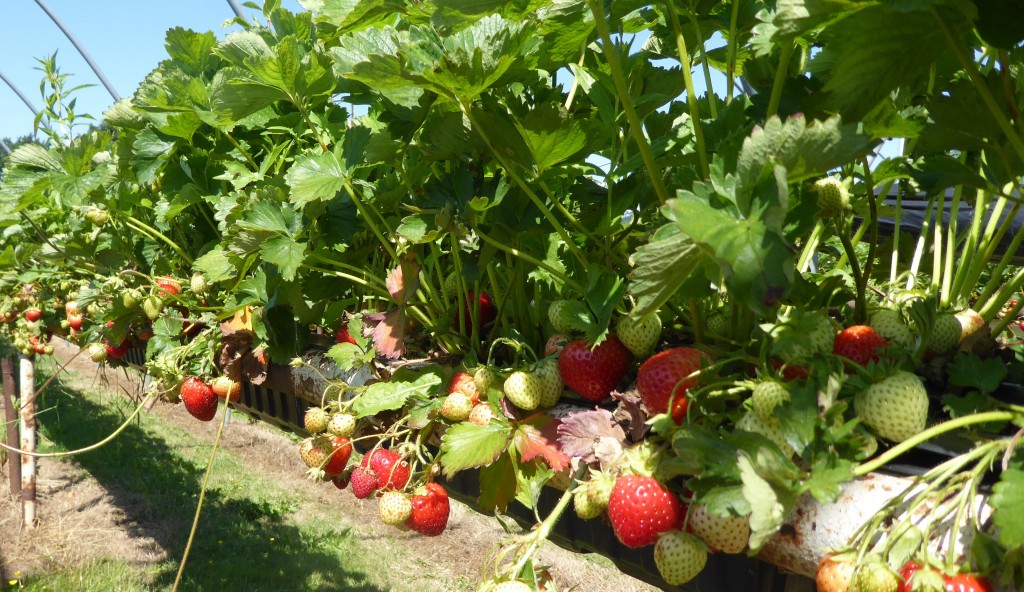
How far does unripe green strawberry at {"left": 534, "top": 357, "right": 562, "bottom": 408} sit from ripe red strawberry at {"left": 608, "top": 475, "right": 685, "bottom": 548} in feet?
0.71

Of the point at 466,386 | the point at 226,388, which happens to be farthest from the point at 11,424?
the point at 466,386

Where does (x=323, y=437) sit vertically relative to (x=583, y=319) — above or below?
below

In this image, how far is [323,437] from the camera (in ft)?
3.51

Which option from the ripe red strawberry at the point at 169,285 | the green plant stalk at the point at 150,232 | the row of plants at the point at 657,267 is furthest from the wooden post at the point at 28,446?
the row of plants at the point at 657,267

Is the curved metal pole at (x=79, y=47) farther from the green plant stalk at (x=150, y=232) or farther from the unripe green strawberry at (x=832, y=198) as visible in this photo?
the unripe green strawberry at (x=832, y=198)

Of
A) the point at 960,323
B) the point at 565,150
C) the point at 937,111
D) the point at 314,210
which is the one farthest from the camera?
the point at 314,210

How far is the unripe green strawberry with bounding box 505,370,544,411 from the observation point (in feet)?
2.57

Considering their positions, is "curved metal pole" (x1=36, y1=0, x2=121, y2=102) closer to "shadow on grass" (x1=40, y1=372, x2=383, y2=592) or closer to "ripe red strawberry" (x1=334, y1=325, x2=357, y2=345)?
"shadow on grass" (x1=40, y1=372, x2=383, y2=592)

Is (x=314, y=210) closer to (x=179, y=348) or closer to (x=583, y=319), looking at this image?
(x=583, y=319)

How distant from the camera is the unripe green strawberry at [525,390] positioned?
0.78 m

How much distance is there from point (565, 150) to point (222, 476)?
605cm

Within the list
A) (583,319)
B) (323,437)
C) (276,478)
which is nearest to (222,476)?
(276,478)

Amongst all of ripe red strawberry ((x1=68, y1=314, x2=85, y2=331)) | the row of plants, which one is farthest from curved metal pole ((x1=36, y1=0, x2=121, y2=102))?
the row of plants

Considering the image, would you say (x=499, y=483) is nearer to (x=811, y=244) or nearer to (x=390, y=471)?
(x=390, y=471)
